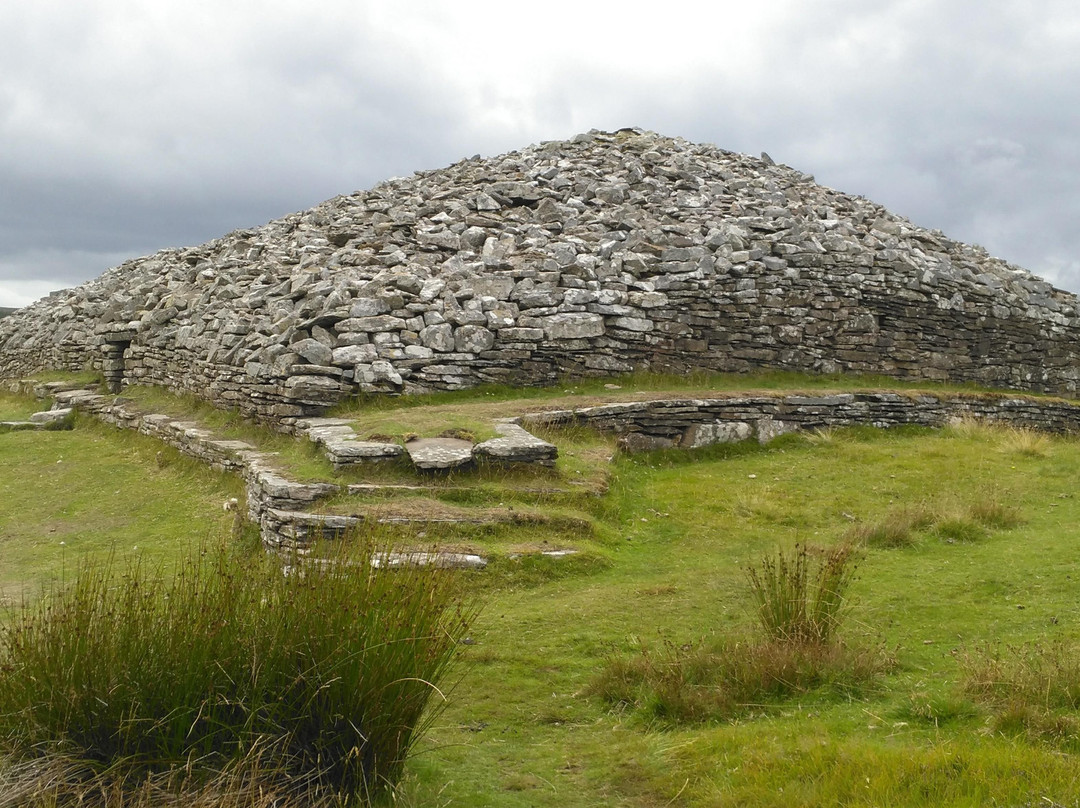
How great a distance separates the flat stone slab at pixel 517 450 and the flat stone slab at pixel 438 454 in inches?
7.9

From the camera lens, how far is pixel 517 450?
10.8 meters

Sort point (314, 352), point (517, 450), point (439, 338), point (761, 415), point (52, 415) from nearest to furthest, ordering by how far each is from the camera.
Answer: point (517, 450), point (314, 352), point (439, 338), point (761, 415), point (52, 415)

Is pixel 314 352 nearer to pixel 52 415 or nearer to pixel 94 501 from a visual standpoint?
pixel 94 501

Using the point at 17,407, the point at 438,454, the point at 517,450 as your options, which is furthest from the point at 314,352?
the point at 17,407

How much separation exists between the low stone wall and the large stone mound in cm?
143

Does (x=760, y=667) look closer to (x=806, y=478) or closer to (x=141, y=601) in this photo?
(x=141, y=601)

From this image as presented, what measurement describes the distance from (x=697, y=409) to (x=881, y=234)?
28.4 ft

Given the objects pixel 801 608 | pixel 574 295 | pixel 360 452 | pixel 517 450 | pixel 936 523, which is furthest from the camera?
pixel 574 295

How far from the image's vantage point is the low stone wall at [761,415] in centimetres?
1357

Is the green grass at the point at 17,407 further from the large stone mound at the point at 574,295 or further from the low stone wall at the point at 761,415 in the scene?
the low stone wall at the point at 761,415

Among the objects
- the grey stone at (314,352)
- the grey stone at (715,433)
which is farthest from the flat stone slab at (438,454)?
the grey stone at (715,433)

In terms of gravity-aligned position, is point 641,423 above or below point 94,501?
above

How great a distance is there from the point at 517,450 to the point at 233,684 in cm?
672

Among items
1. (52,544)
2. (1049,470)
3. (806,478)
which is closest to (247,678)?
(52,544)
